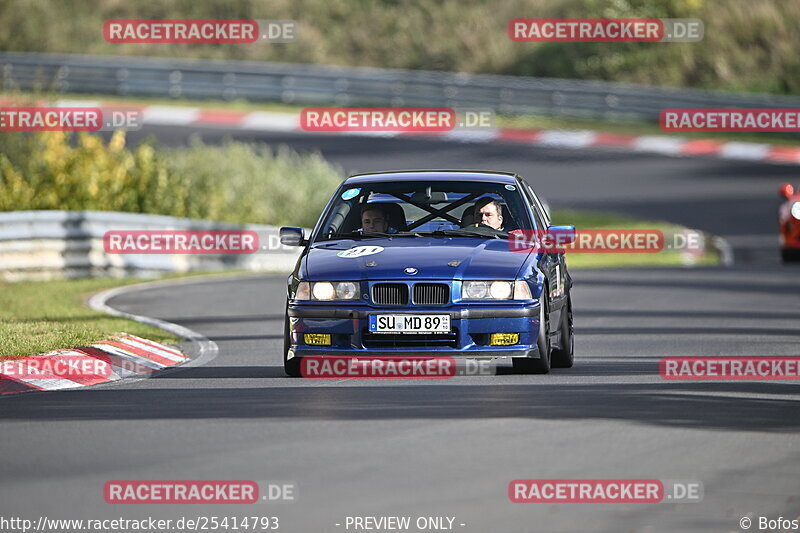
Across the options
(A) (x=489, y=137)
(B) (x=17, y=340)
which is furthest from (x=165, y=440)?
(A) (x=489, y=137)

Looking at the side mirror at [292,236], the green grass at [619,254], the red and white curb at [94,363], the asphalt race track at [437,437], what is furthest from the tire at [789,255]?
the side mirror at [292,236]

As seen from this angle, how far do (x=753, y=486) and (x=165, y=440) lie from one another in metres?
3.26

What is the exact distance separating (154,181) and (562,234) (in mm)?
15200

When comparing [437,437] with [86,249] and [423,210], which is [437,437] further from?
[86,249]

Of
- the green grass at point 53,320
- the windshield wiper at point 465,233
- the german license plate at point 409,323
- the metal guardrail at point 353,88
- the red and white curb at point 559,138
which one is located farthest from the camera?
the metal guardrail at point 353,88

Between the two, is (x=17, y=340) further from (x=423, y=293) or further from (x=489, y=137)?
(x=489, y=137)

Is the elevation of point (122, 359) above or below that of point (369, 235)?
below

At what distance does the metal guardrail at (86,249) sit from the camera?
22703mm

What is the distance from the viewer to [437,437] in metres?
9.45

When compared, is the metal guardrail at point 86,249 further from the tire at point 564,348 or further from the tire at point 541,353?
the tire at point 541,353

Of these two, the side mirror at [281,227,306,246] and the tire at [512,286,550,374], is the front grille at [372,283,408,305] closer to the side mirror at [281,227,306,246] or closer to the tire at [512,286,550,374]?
the tire at [512,286,550,374]

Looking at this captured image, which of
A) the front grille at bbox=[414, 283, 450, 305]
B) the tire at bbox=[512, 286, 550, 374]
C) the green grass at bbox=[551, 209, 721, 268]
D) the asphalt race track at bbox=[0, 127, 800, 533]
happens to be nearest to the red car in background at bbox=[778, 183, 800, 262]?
the green grass at bbox=[551, 209, 721, 268]

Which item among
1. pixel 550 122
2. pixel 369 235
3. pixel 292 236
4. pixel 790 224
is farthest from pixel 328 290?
pixel 550 122

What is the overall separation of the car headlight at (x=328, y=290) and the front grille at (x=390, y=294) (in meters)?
0.13
